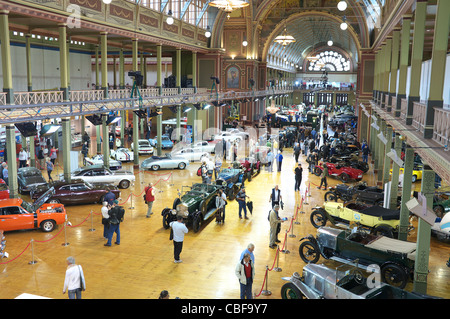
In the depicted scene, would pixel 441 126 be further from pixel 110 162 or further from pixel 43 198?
pixel 110 162

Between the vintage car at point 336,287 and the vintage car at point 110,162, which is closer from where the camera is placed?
the vintage car at point 336,287

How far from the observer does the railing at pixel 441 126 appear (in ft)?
25.9

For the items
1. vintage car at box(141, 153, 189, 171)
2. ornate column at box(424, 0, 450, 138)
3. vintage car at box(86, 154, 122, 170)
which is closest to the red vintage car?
vintage car at box(141, 153, 189, 171)

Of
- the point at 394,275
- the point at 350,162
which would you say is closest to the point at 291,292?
the point at 394,275

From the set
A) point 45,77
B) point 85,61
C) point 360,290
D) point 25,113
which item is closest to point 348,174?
point 360,290

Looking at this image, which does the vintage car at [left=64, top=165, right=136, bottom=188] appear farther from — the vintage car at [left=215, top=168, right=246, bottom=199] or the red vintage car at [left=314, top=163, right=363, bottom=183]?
the red vintage car at [left=314, top=163, right=363, bottom=183]

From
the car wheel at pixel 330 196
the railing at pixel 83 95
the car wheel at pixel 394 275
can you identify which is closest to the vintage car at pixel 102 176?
the railing at pixel 83 95

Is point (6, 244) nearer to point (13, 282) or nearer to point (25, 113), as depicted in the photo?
point (13, 282)

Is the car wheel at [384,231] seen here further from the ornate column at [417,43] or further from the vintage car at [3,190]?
the vintage car at [3,190]

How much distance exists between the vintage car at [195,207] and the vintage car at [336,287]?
589 cm

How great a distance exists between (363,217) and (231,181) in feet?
26.7

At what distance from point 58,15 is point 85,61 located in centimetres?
1956

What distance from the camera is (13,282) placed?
10766mm

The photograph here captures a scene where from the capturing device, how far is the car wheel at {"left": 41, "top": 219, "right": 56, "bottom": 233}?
1475 centimetres
